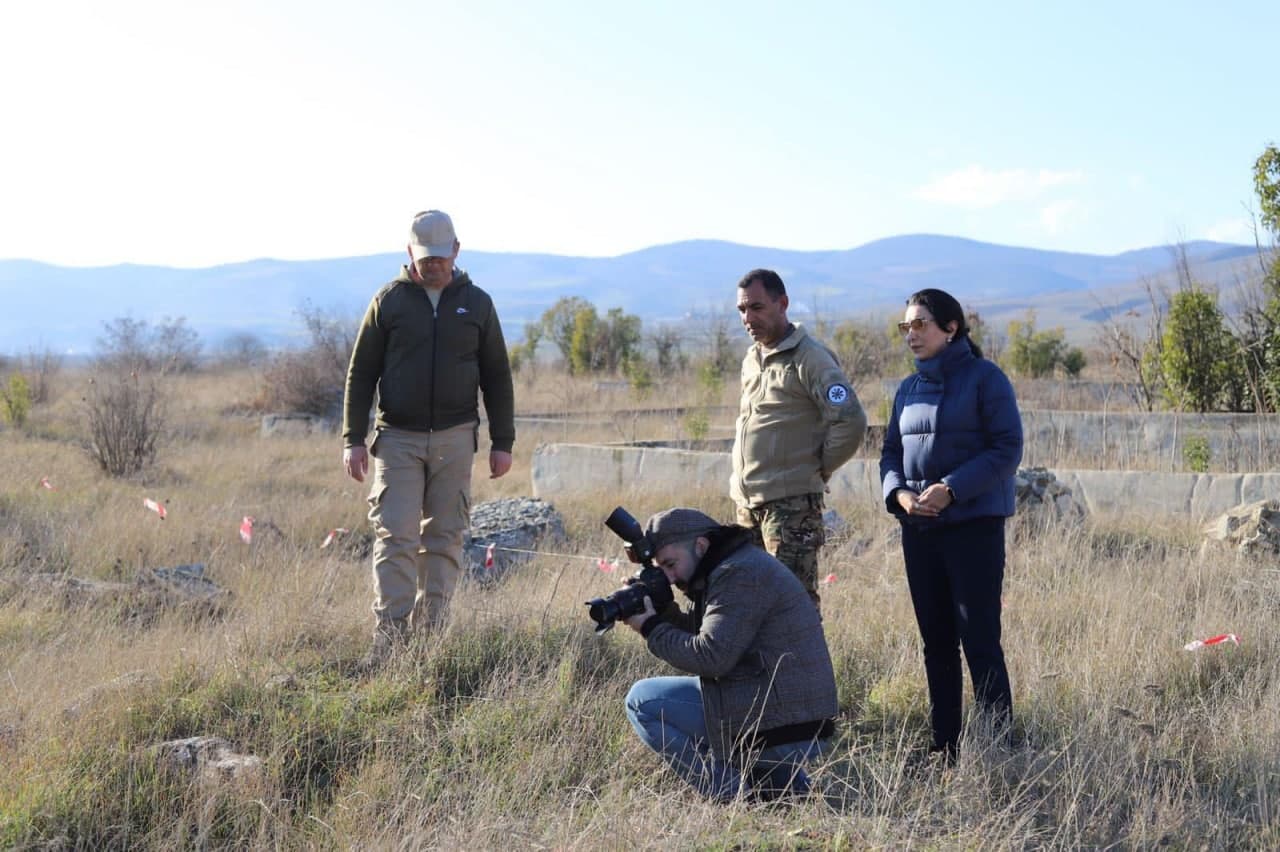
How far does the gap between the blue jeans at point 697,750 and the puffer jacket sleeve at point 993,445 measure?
1.07 m

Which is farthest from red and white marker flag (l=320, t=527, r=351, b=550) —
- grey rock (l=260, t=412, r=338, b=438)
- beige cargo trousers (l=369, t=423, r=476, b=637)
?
grey rock (l=260, t=412, r=338, b=438)

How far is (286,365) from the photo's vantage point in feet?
73.2

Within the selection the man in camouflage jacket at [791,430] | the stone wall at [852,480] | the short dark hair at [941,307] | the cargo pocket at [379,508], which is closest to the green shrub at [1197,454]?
the stone wall at [852,480]

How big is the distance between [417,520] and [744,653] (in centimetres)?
203

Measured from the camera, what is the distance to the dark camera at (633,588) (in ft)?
13.0

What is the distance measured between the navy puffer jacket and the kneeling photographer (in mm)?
790

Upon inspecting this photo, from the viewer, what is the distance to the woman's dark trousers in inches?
176

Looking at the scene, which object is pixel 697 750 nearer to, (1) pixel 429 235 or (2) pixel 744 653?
(2) pixel 744 653

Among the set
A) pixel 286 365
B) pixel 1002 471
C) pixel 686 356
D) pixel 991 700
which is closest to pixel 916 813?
pixel 991 700

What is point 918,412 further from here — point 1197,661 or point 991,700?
point 1197,661

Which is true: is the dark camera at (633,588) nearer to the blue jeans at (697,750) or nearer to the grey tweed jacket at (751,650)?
the grey tweed jacket at (751,650)

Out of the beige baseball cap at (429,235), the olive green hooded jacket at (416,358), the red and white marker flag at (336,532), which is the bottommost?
the red and white marker flag at (336,532)

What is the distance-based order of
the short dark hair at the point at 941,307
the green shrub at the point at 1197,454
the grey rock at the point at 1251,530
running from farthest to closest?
1. the green shrub at the point at 1197,454
2. the grey rock at the point at 1251,530
3. the short dark hair at the point at 941,307

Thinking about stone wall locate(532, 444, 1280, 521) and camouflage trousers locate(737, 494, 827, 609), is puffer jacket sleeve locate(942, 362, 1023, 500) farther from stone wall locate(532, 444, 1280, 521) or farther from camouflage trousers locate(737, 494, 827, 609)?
stone wall locate(532, 444, 1280, 521)
